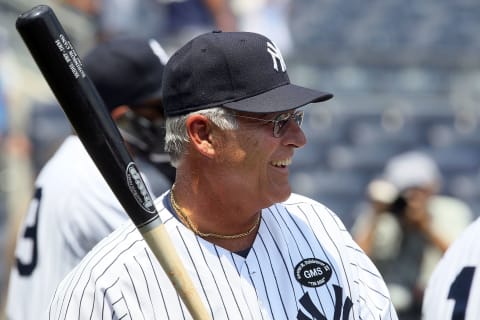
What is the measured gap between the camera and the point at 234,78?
234 cm

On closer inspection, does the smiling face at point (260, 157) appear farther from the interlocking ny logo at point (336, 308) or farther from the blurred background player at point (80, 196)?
the blurred background player at point (80, 196)

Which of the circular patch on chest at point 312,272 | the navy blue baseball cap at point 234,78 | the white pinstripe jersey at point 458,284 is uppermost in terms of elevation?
the navy blue baseball cap at point 234,78

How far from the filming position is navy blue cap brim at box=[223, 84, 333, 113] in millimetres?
2297

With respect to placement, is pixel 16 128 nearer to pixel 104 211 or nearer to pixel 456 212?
pixel 456 212

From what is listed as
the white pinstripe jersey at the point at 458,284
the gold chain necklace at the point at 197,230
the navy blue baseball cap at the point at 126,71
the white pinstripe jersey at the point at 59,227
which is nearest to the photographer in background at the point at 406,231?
the navy blue baseball cap at the point at 126,71

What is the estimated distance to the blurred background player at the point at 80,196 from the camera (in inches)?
133

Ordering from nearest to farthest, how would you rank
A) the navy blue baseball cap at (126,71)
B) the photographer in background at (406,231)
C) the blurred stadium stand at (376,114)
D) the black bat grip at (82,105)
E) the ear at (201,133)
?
the black bat grip at (82,105)
the ear at (201,133)
the navy blue baseball cap at (126,71)
the photographer in background at (406,231)
the blurred stadium stand at (376,114)

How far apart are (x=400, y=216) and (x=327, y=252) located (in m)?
3.28

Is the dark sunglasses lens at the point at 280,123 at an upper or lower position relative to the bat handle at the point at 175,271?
upper

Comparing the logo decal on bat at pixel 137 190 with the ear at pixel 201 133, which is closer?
the logo decal on bat at pixel 137 190

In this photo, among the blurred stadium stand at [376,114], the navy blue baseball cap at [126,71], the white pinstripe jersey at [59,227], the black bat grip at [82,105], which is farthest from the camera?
the blurred stadium stand at [376,114]

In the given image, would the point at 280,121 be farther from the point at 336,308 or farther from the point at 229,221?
the point at 336,308

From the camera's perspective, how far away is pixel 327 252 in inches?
98.0

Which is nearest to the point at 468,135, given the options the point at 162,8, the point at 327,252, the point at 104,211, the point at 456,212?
the point at 162,8
